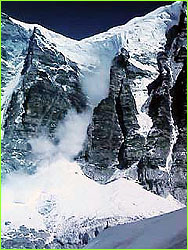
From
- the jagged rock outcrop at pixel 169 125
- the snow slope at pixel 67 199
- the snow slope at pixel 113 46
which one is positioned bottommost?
the snow slope at pixel 67 199

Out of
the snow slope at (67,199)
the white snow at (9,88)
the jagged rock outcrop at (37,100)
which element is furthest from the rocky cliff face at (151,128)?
the white snow at (9,88)

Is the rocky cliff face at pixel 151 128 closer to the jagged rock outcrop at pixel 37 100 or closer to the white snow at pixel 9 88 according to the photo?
the jagged rock outcrop at pixel 37 100

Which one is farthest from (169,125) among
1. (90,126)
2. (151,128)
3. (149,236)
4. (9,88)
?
(149,236)

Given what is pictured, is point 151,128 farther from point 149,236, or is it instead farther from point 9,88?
point 149,236

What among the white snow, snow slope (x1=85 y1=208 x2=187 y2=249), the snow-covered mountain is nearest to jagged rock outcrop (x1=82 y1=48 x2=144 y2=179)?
the snow-covered mountain

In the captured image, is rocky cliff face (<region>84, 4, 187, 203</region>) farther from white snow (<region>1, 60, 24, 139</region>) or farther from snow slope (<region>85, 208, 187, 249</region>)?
snow slope (<region>85, 208, 187, 249</region>)
